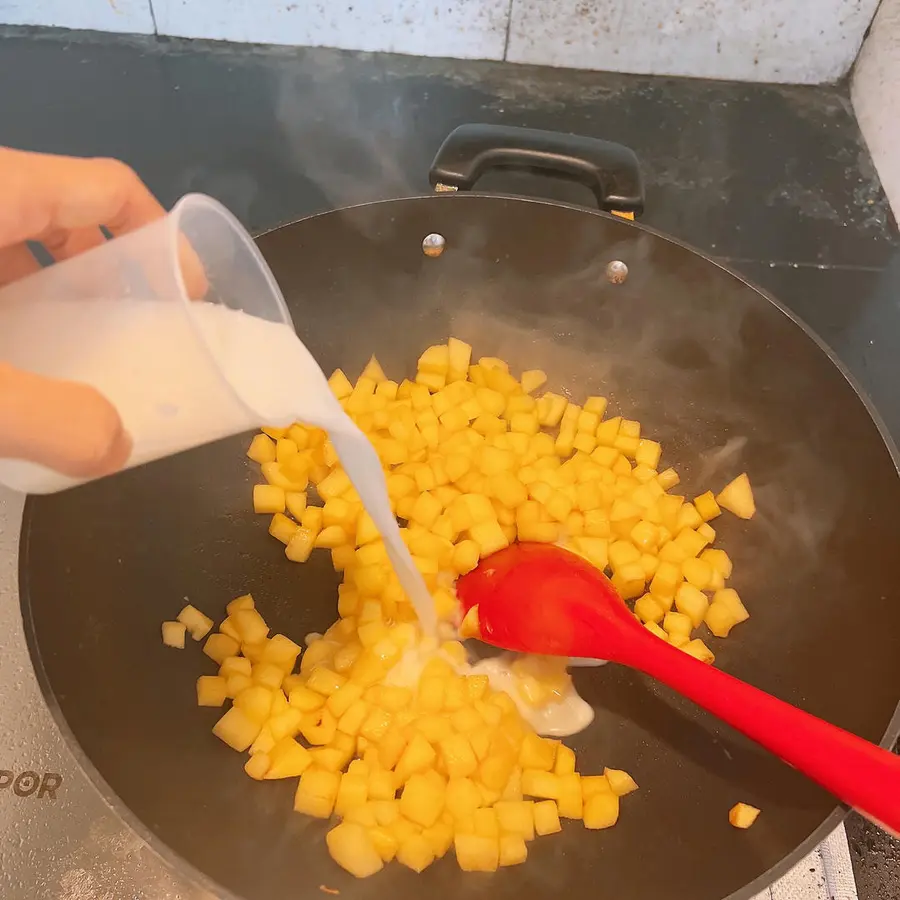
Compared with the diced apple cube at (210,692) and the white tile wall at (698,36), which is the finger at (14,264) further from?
the white tile wall at (698,36)

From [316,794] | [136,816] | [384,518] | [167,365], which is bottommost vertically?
[316,794]

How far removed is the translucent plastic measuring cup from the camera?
0.68 metres

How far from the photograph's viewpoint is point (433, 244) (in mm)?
1261

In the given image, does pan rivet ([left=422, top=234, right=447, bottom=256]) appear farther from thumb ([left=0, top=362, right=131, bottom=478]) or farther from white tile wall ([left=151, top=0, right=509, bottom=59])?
thumb ([left=0, top=362, right=131, bottom=478])

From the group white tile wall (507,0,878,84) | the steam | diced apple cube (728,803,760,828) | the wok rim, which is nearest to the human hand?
the wok rim

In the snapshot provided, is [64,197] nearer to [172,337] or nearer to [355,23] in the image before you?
[172,337]

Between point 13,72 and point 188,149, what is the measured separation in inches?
14.9

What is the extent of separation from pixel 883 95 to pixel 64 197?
54.0 inches

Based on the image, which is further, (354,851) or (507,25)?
(507,25)

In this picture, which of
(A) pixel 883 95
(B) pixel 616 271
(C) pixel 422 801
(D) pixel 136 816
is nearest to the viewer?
(D) pixel 136 816

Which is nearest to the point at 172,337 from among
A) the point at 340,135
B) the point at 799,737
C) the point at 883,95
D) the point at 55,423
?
the point at 55,423

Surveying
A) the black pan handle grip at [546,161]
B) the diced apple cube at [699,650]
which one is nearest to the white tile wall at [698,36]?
the black pan handle grip at [546,161]

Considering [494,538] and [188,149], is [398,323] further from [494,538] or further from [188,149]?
[188,149]

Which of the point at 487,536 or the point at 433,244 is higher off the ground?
the point at 433,244
